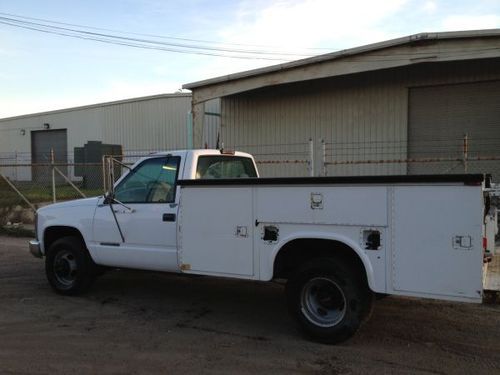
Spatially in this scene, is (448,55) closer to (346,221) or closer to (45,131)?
(346,221)

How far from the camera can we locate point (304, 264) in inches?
213

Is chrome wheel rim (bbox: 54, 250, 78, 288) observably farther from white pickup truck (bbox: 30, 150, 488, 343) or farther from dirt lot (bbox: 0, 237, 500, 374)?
white pickup truck (bbox: 30, 150, 488, 343)

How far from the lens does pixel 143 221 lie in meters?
6.60

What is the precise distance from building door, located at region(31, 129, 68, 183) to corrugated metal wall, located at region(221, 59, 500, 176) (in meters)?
21.3

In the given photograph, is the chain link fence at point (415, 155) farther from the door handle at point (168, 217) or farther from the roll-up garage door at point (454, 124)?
the door handle at point (168, 217)

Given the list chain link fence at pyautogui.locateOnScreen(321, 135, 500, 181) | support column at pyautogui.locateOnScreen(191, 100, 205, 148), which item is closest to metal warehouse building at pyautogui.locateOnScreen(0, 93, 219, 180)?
support column at pyautogui.locateOnScreen(191, 100, 205, 148)

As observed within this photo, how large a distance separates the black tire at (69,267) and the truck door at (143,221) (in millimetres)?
297

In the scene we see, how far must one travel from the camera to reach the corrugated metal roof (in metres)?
13.3

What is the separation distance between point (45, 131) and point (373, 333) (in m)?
37.3

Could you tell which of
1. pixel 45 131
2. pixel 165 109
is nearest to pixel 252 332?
pixel 165 109

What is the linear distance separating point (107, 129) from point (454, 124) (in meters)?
23.9

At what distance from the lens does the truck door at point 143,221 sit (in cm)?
639

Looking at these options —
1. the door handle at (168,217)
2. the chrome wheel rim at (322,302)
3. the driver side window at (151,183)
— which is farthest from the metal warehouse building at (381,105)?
the chrome wheel rim at (322,302)

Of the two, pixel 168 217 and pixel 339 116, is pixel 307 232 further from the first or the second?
pixel 339 116
